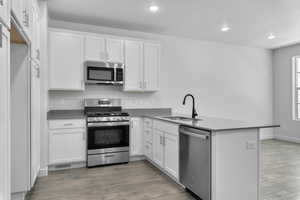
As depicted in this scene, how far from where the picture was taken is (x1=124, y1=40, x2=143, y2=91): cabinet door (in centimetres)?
405

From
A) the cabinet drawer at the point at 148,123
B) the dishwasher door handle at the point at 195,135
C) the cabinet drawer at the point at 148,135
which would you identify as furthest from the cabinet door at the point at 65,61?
the dishwasher door handle at the point at 195,135

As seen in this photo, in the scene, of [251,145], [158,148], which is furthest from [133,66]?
[251,145]

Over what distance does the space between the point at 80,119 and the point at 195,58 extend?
3.28m

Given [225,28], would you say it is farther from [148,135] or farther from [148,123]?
[148,135]

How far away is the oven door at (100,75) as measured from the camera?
3.72 m

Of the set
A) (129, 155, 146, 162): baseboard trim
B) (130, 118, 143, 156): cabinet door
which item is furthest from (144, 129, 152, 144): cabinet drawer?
(129, 155, 146, 162): baseboard trim

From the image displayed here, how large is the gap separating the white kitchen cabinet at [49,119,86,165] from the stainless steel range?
0.14 metres

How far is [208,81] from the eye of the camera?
17.3 feet

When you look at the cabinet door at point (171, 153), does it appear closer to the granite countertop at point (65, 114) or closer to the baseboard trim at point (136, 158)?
the baseboard trim at point (136, 158)

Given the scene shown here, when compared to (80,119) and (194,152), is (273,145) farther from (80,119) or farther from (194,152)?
(80,119)

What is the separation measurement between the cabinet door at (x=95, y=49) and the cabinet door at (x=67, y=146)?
4.71 ft

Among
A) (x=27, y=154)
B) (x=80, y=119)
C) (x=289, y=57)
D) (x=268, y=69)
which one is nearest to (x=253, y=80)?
(x=268, y=69)

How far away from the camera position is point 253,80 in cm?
592

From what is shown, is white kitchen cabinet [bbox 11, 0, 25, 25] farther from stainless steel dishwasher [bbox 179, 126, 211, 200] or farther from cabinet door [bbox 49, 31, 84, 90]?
stainless steel dishwasher [bbox 179, 126, 211, 200]
